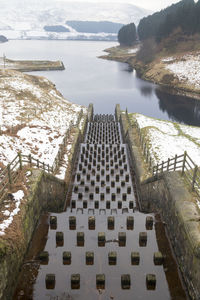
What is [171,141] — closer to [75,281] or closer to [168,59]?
[75,281]

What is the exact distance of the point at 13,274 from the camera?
312 inches

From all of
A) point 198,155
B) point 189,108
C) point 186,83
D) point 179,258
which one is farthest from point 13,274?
point 186,83

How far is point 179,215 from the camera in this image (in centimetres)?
945

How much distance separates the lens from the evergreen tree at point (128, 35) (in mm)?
168000

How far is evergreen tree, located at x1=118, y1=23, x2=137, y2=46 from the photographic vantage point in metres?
168

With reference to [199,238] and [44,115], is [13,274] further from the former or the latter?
[44,115]

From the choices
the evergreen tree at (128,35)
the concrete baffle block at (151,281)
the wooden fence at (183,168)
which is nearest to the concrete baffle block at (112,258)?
the concrete baffle block at (151,281)

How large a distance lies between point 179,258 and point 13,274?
5446mm

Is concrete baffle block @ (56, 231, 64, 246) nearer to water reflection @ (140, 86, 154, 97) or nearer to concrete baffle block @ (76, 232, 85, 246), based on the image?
concrete baffle block @ (76, 232, 85, 246)

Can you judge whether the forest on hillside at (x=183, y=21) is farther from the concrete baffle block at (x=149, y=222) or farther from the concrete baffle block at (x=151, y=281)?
the concrete baffle block at (x=151, y=281)

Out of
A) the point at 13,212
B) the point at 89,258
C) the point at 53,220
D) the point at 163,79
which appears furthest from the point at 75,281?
the point at 163,79

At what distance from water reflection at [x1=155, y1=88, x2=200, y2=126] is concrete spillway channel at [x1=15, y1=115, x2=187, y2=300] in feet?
132

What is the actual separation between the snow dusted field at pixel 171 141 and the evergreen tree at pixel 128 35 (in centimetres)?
14885

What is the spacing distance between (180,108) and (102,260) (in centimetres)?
5345
